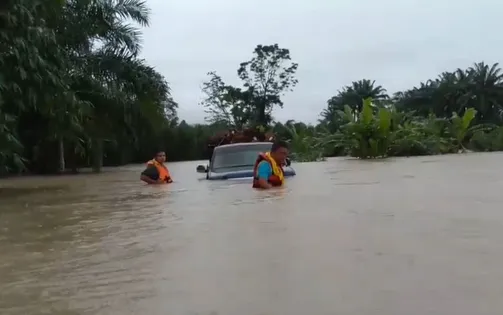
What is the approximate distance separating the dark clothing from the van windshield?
1490 millimetres

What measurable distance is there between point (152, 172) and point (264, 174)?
4.01 m

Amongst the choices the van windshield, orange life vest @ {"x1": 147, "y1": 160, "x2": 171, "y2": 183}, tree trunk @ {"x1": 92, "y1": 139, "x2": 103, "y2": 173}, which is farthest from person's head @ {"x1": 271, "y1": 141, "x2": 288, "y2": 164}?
tree trunk @ {"x1": 92, "y1": 139, "x2": 103, "y2": 173}

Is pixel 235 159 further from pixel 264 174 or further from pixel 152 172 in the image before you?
pixel 264 174

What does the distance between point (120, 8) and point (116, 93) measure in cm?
298

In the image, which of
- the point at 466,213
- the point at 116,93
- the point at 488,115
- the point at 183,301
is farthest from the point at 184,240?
the point at 488,115

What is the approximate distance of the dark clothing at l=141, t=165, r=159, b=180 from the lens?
531 inches

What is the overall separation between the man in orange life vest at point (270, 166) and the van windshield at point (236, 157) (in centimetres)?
195

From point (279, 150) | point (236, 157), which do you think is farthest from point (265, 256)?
point (236, 157)

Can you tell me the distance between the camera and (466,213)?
683 cm

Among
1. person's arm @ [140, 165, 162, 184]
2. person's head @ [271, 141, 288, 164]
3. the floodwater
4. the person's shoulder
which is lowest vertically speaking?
the floodwater

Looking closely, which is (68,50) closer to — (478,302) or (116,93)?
(116,93)

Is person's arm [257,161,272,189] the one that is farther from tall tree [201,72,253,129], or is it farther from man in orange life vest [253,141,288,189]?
tall tree [201,72,253,129]

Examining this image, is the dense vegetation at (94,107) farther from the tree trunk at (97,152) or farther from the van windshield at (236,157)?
the van windshield at (236,157)

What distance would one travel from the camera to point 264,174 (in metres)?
10.1
